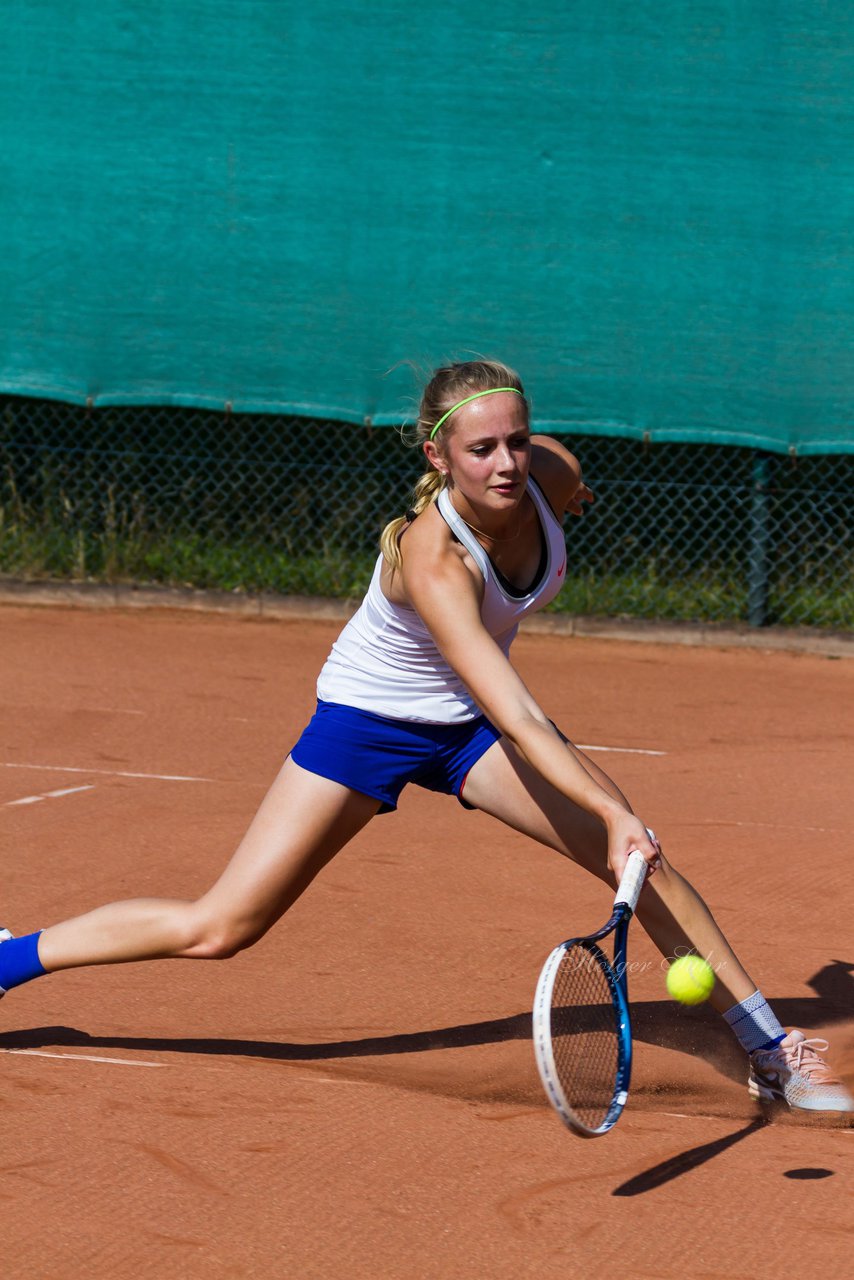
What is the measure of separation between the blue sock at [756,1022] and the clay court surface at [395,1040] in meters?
0.15

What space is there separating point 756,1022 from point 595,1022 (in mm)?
469

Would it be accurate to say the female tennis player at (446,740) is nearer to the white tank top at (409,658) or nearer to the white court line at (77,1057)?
the white tank top at (409,658)

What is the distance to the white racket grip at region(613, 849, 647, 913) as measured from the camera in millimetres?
2932

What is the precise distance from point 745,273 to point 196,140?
10.2 ft

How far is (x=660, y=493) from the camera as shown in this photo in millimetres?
9430

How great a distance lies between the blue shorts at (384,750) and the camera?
137 inches

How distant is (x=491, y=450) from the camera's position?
332 centimetres

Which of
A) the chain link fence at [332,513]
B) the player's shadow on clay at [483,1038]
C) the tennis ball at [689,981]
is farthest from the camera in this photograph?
the chain link fence at [332,513]

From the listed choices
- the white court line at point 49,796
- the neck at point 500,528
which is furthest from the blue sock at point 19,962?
the white court line at point 49,796

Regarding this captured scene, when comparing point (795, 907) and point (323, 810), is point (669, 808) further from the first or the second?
point (323, 810)

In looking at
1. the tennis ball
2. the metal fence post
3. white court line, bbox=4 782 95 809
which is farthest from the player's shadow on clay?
the metal fence post

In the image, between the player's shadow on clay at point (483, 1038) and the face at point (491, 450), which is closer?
the face at point (491, 450)

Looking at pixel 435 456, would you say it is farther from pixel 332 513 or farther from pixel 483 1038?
pixel 332 513

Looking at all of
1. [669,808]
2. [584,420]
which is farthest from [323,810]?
[584,420]
